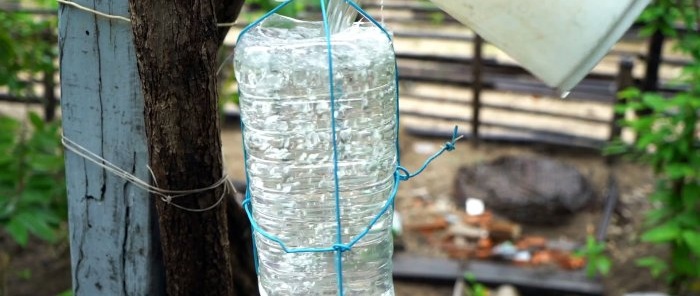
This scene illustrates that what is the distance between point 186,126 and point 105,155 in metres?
0.33

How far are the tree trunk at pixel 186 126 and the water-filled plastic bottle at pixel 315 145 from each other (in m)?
0.14

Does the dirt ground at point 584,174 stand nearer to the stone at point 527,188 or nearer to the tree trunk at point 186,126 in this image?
the stone at point 527,188

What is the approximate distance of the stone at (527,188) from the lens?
18.9ft

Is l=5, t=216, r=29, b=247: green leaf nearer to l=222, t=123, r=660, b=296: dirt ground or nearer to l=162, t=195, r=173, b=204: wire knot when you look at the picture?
l=162, t=195, r=173, b=204: wire knot

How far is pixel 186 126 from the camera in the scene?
4.53ft

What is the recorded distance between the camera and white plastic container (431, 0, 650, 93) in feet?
3.68

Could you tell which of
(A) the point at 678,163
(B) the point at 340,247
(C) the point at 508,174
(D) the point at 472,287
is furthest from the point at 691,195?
(B) the point at 340,247

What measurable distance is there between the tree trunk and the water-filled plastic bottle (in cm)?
14

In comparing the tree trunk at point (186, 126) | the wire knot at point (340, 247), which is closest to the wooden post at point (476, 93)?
the tree trunk at point (186, 126)

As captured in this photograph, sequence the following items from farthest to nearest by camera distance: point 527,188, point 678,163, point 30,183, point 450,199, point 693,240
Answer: point 450,199 < point 527,188 < point 678,163 < point 693,240 < point 30,183

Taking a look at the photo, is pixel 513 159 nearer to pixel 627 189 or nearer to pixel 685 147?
pixel 627 189

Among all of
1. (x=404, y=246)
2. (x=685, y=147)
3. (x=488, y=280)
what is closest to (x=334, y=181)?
(x=685, y=147)

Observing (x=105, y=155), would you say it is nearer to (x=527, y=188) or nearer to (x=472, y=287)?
(x=472, y=287)

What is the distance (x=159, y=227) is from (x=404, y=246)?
3.76 metres
